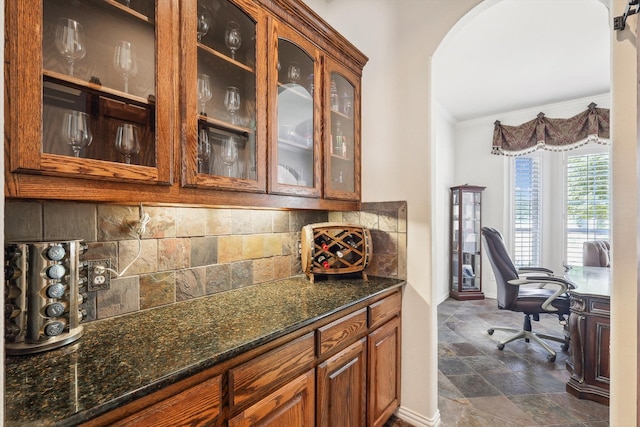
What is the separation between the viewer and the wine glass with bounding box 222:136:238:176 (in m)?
1.27

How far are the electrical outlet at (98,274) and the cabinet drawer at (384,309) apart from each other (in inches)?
47.8

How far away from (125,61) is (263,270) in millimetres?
1216

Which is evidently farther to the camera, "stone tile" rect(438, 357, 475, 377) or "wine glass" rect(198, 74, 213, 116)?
"stone tile" rect(438, 357, 475, 377)

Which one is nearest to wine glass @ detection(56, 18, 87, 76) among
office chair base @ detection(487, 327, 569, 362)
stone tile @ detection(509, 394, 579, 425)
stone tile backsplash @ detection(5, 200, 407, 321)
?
stone tile backsplash @ detection(5, 200, 407, 321)

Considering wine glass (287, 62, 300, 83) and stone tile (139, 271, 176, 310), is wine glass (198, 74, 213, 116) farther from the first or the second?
stone tile (139, 271, 176, 310)

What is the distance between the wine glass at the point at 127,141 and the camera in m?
0.97

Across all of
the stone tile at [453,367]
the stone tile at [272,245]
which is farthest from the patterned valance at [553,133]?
the stone tile at [272,245]

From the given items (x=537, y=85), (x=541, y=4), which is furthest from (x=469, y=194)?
(x=541, y=4)

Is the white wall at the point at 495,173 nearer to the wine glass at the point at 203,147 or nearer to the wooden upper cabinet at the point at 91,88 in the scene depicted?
the wine glass at the point at 203,147

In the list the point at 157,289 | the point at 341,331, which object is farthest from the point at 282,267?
the point at 157,289

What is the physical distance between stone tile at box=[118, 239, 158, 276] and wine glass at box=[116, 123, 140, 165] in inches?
17.1

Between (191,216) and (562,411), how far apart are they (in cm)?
272

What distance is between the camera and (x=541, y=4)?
2.26 m

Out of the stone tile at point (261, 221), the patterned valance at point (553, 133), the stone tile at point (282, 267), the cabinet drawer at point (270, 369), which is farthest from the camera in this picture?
the patterned valance at point (553, 133)
